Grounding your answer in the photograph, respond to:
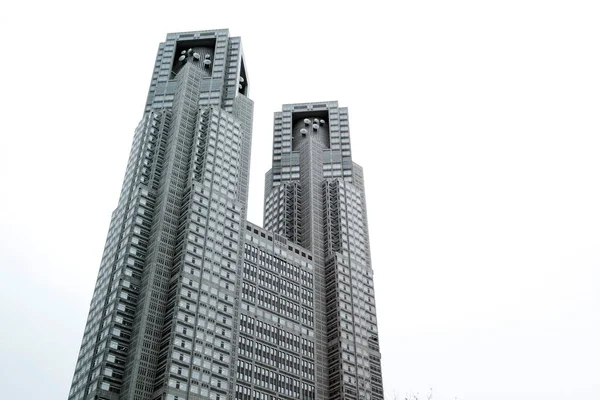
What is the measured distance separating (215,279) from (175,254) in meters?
11.1

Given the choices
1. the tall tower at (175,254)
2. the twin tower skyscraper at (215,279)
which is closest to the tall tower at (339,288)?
the twin tower skyscraper at (215,279)

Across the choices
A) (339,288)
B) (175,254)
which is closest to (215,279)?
(175,254)

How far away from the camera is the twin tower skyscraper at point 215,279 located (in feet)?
444

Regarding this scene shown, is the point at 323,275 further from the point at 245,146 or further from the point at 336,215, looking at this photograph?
the point at 245,146

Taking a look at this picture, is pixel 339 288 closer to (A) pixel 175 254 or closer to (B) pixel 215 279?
(B) pixel 215 279

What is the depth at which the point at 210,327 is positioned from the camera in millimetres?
141500

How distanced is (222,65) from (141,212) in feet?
199

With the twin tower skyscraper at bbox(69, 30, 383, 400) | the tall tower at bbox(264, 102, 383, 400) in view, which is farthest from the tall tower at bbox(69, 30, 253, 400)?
the tall tower at bbox(264, 102, 383, 400)

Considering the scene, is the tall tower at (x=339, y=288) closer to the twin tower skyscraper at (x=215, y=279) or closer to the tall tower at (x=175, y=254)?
the twin tower skyscraper at (x=215, y=279)

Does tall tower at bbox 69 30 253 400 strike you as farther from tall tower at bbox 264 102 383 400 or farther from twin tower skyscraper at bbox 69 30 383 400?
tall tower at bbox 264 102 383 400

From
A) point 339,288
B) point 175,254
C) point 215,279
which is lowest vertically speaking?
point 215,279

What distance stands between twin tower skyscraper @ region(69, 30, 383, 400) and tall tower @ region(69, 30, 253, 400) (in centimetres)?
32

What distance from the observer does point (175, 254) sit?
5945 inches

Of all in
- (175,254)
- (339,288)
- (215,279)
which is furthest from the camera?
(339,288)
